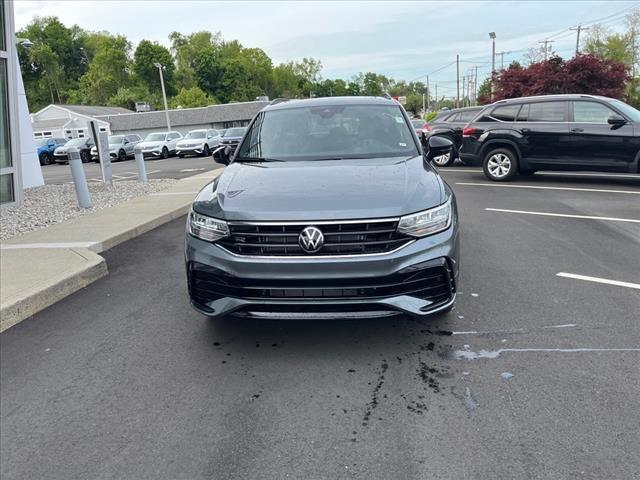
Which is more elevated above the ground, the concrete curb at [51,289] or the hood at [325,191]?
the hood at [325,191]

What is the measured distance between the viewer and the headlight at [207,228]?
3.50m

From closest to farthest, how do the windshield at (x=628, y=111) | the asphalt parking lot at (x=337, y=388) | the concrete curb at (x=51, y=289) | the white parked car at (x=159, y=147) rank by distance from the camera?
1. the asphalt parking lot at (x=337, y=388)
2. the concrete curb at (x=51, y=289)
3. the windshield at (x=628, y=111)
4. the white parked car at (x=159, y=147)

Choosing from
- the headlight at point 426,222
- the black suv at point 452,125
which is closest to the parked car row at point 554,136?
the black suv at point 452,125

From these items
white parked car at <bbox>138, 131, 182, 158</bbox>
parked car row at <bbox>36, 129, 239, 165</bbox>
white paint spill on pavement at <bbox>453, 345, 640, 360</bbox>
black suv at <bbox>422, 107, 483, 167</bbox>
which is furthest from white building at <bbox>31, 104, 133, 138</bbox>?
white paint spill on pavement at <bbox>453, 345, 640, 360</bbox>

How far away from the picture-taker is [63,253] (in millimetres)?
6289

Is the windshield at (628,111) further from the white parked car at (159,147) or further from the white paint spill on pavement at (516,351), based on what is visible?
the white parked car at (159,147)

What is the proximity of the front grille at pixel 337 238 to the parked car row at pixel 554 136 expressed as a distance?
358 inches

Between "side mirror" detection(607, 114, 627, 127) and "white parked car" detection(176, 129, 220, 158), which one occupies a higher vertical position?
"side mirror" detection(607, 114, 627, 127)

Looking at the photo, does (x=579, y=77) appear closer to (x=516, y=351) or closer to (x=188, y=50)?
(x=516, y=351)

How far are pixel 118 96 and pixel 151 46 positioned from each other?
11.1m

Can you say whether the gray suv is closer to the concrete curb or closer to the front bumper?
the front bumper

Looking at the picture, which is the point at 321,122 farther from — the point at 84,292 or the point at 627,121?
the point at 627,121

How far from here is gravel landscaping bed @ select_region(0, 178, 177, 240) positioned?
28.9 feet

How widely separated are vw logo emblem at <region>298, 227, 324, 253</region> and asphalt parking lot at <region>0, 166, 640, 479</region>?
83cm
